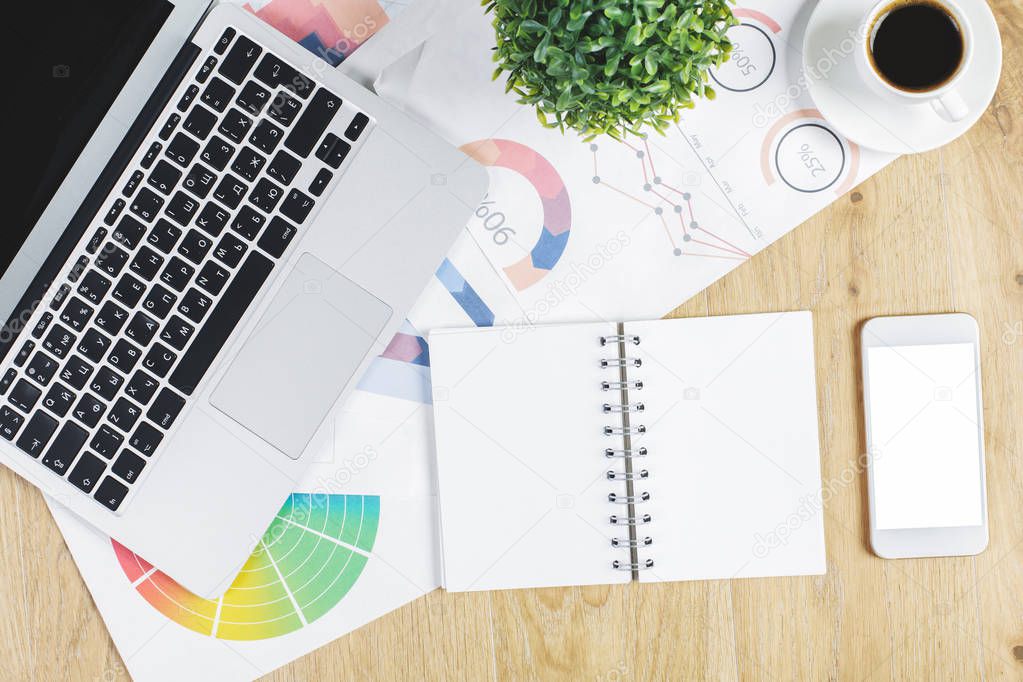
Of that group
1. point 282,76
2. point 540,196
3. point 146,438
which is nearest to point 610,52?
point 540,196

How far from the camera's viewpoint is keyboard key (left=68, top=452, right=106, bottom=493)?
2.39 ft

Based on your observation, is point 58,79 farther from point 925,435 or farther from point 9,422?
point 925,435

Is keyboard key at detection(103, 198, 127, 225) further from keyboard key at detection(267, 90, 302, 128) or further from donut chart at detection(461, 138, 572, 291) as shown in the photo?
donut chart at detection(461, 138, 572, 291)

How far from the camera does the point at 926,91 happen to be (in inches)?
26.6

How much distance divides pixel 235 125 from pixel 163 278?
6.1 inches

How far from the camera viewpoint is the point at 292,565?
79 cm

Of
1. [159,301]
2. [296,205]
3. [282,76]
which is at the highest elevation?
[282,76]

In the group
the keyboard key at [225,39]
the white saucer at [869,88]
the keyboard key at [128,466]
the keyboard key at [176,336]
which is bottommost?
the keyboard key at [128,466]

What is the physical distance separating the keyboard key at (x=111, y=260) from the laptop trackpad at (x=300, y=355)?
135 mm

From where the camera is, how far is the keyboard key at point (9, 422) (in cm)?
73

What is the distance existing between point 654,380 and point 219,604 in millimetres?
490

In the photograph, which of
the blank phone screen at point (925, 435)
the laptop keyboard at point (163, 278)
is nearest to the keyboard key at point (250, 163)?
the laptop keyboard at point (163, 278)

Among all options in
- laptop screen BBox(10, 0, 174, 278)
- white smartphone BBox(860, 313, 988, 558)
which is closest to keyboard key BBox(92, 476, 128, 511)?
laptop screen BBox(10, 0, 174, 278)

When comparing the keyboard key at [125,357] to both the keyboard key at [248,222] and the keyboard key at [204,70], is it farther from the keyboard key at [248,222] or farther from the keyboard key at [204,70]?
the keyboard key at [204,70]
